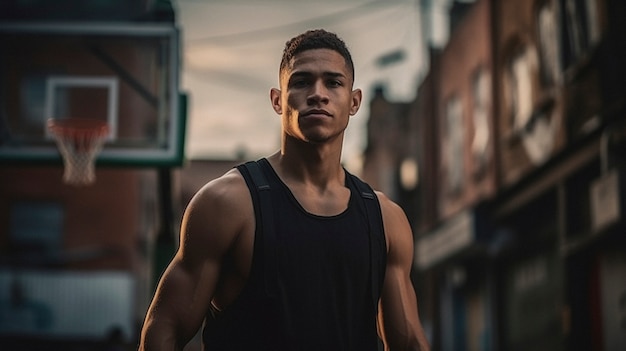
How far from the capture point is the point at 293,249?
3.89m

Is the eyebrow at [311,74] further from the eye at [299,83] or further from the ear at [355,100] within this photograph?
the ear at [355,100]

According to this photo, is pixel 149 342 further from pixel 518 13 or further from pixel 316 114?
pixel 518 13

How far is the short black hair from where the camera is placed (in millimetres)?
4059

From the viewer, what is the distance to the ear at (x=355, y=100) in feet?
13.8

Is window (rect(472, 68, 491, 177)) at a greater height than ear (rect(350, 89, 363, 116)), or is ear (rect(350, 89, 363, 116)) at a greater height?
window (rect(472, 68, 491, 177))

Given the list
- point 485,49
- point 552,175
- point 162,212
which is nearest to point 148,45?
point 162,212

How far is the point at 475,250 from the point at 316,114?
1880 centimetres

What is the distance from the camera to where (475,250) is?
22391 millimetres

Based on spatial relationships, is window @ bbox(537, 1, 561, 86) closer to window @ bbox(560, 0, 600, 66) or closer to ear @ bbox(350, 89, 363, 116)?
window @ bbox(560, 0, 600, 66)

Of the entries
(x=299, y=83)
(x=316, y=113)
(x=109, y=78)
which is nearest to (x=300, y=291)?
(x=316, y=113)

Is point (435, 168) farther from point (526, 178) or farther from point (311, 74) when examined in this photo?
point (311, 74)

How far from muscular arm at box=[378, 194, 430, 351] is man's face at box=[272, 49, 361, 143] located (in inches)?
17.5

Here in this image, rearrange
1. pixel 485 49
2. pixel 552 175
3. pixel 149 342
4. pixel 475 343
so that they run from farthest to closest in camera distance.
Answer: pixel 475 343 → pixel 485 49 → pixel 552 175 → pixel 149 342

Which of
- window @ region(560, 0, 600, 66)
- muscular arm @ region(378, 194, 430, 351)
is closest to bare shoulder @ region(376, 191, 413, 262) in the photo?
muscular arm @ region(378, 194, 430, 351)
